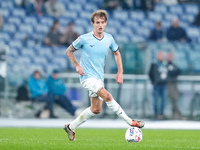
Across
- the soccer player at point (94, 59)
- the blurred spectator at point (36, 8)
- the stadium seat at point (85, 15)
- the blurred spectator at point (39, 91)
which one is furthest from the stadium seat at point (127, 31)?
the soccer player at point (94, 59)

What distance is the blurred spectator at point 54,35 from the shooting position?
20.3m

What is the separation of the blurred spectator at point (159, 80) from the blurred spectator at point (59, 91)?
2.54 metres

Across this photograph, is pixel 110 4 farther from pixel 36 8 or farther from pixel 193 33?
pixel 193 33

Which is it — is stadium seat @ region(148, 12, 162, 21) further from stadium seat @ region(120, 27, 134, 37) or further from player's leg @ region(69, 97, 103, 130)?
player's leg @ region(69, 97, 103, 130)

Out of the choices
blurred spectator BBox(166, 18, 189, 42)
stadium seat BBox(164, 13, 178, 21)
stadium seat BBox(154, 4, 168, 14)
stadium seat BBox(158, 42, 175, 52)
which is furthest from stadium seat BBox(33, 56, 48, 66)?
stadium seat BBox(164, 13, 178, 21)

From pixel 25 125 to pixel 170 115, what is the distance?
14.7 ft

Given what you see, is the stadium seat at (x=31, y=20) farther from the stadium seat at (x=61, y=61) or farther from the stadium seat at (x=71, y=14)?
the stadium seat at (x=61, y=61)

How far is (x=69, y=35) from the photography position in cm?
2025

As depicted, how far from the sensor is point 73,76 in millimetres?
16562

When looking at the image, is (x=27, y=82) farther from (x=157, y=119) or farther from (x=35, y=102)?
(x=157, y=119)

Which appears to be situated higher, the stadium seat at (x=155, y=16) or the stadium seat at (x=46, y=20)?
the stadium seat at (x=155, y=16)

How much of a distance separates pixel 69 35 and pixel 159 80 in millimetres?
5154

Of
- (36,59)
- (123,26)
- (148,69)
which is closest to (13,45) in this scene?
(36,59)

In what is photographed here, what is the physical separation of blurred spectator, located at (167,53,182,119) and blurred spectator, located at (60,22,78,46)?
16.1 feet
